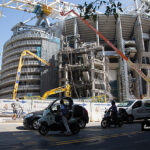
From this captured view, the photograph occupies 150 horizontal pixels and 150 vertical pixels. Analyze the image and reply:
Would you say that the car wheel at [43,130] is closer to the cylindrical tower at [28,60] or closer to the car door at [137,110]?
the car door at [137,110]

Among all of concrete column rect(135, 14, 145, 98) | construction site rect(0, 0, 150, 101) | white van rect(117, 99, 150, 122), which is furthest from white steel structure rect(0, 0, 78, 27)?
white van rect(117, 99, 150, 122)

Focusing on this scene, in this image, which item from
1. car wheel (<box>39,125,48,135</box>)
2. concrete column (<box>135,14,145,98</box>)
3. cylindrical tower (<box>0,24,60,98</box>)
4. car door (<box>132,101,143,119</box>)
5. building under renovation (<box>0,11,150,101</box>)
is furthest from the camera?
concrete column (<box>135,14,145,98</box>)

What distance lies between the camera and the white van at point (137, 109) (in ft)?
40.3

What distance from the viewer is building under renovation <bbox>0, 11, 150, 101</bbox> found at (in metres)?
43.9

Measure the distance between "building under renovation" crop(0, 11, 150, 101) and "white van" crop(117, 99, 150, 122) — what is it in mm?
27118

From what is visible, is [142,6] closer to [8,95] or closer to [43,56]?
[43,56]

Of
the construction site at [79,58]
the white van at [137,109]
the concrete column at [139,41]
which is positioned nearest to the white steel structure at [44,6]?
the construction site at [79,58]

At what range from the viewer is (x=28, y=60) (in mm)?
48594

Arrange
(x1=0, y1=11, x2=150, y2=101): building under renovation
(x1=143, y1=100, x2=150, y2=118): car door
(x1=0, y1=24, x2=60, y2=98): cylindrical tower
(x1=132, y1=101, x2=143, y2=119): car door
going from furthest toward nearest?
1. (x1=0, y1=24, x2=60, y2=98): cylindrical tower
2. (x1=0, y1=11, x2=150, y2=101): building under renovation
3. (x1=143, y1=100, x2=150, y2=118): car door
4. (x1=132, y1=101, x2=143, y2=119): car door

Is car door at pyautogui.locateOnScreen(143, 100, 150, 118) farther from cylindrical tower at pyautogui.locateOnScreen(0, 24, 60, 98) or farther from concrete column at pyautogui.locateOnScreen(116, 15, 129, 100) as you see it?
cylindrical tower at pyautogui.locateOnScreen(0, 24, 60, 98)

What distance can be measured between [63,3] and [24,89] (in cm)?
2829

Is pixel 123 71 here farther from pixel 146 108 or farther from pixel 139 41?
pixel 146 108

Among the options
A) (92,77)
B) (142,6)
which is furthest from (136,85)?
(142,6)

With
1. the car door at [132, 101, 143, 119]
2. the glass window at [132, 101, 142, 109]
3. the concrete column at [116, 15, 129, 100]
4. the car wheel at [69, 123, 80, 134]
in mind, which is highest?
the concrete column at [116, 15, 129, 100]
